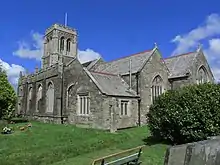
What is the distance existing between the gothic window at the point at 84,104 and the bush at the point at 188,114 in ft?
38.5

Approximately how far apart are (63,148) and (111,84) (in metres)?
15.0

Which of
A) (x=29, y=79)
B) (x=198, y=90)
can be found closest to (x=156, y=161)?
(x=198, y=90)

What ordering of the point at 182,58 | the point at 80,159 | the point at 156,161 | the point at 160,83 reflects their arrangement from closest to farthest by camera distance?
the point at 156,161, the point at 80,159, the point at 160,83, the point at 182,58

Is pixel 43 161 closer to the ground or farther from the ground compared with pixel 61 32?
closer to the ground

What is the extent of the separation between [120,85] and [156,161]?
19.7 meters

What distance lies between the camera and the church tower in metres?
70.4

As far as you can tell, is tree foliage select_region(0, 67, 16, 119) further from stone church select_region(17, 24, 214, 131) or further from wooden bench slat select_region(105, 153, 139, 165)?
wooden bench slat select_region(105, 153, 139, 165)

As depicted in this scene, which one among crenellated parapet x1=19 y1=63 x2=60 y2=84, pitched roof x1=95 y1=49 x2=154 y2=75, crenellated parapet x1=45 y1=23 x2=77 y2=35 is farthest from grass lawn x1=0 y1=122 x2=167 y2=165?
crenellated parapet x1=45 y1=23 x2=77 y2=35

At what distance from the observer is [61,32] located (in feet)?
237

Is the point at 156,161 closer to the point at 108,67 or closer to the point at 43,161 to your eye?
the point at 43,161

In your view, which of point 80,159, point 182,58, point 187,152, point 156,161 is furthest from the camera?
point 182,58

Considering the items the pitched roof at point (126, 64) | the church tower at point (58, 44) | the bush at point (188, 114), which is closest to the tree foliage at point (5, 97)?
the pitched roof at point (126, 64)

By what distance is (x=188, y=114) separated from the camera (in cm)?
1658

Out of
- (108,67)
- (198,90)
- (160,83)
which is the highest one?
(108,67)
